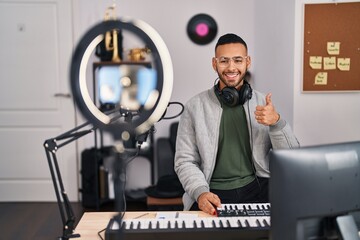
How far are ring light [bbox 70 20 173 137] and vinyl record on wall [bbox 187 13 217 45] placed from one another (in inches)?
129

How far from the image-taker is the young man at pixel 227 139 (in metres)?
1.80

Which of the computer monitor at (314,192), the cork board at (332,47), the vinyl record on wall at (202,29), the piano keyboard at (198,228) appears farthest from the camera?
the vinyl record on wall at (202,29)

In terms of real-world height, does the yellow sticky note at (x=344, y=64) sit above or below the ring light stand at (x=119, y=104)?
above

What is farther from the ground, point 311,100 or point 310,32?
point 310,32

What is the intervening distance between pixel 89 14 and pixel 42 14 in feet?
1.49

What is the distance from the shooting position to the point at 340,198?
0.93 metres

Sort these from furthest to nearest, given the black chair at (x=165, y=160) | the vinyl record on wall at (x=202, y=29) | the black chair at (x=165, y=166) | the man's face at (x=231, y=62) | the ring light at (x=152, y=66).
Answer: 1. the vinyl record on wall at (x=202, y=29)
2. the black chair at (x=165, y=160)
3. the black chair at (x=165, y=166)
4. the man's face at (x=231, y=62)
5. the ring light at (x=152, y=66)

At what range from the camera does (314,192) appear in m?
0.90

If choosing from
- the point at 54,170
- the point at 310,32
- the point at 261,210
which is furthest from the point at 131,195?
the point at 54,170

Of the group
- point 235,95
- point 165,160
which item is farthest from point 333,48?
point 165,160

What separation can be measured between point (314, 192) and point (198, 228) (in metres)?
0.49

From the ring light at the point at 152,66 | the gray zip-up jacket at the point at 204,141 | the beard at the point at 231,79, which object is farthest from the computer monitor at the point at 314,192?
the beard at the point at 231,79

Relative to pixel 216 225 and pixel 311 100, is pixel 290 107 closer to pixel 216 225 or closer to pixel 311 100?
pixel 311 100

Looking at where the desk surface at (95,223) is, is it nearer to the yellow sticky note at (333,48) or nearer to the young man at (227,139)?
the young man at (227,139)
